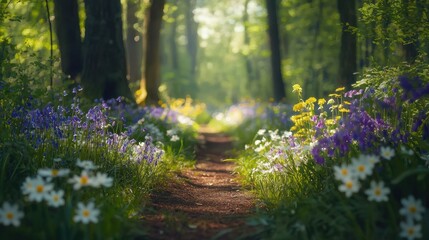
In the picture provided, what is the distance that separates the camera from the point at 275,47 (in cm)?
1623

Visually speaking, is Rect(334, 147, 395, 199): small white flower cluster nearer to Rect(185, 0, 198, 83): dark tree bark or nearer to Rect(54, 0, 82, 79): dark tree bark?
Rect(54, 0, 82, 79): dark tree bark

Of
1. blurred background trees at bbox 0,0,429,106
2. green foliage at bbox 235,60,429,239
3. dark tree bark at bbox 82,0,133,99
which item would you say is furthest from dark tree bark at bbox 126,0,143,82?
green foliage at bbox 235,60,429,239

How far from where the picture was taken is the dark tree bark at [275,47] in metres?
16.2

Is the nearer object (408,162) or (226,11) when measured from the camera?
(408,162)

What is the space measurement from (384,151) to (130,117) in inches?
209

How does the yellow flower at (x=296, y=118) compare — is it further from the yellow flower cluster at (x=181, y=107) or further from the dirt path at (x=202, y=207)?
the yellow flower cluster at (x=181, y=107)

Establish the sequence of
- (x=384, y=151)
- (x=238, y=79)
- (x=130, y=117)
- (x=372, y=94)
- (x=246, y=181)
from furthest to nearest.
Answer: (x=238, y=79) < (x=130, y=117) < (x=246, y=181) < (x=372, y=94) < (x=384, y=151)

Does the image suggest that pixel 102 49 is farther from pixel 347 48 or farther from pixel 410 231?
pixel 410 231

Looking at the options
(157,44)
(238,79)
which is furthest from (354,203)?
(238,79)

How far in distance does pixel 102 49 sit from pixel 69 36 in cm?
197

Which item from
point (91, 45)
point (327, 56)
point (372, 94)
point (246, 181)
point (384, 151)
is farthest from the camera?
point (327, 56)

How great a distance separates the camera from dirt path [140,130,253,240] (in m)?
3.68

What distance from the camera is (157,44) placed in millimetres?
13758

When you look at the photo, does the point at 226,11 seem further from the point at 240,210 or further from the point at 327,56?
the point at 240,210
